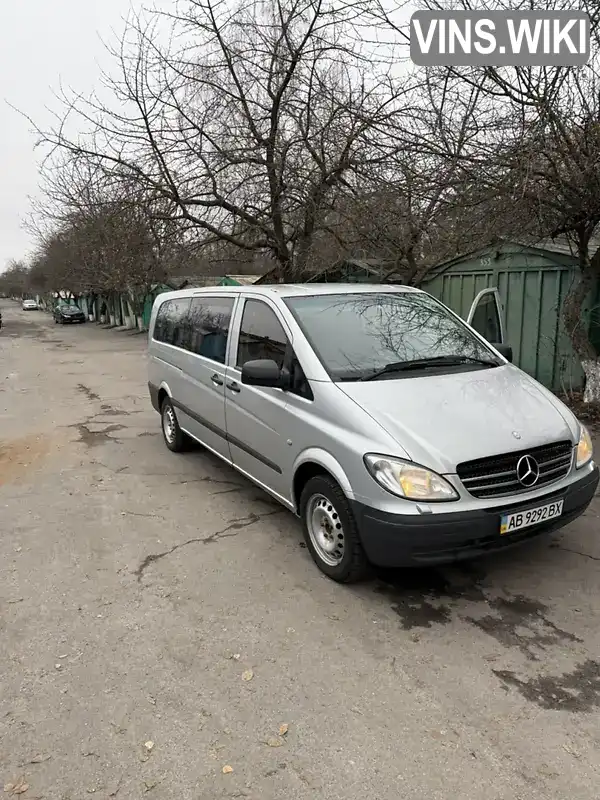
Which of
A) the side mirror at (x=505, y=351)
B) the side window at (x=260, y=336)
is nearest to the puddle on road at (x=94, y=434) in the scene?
the side window at (x=260, y=336)

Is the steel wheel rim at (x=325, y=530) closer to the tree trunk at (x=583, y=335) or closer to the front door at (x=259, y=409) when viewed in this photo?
the front door at (x=259, y=409)

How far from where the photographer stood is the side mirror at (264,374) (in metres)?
3.87

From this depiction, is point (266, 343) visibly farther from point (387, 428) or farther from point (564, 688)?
point (564, 688)

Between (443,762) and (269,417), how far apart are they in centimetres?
245

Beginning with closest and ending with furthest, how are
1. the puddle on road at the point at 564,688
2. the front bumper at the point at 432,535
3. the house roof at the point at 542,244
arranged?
the puddle on road at the point at 564,688, the front bumper at the point at 432,535, the house roof at the point at 542,244

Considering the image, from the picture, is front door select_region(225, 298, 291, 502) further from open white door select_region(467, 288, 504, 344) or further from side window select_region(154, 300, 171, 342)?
open white door select_region(467, 288, 504, 344)

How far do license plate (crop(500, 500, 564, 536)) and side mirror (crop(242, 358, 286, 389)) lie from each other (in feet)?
5.47

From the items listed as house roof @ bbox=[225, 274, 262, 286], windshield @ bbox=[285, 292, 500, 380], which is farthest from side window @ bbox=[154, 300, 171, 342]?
house roof @ bbox=[225, 274, 262, 286]

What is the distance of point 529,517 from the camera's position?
129 inches

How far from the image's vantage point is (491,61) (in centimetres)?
596

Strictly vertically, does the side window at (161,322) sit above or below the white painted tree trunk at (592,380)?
above

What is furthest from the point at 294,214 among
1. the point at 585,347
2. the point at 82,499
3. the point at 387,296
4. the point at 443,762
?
the point at 443,762

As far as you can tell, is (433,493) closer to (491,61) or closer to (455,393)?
(455,393)

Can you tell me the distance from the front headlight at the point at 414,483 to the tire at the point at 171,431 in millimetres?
3727
